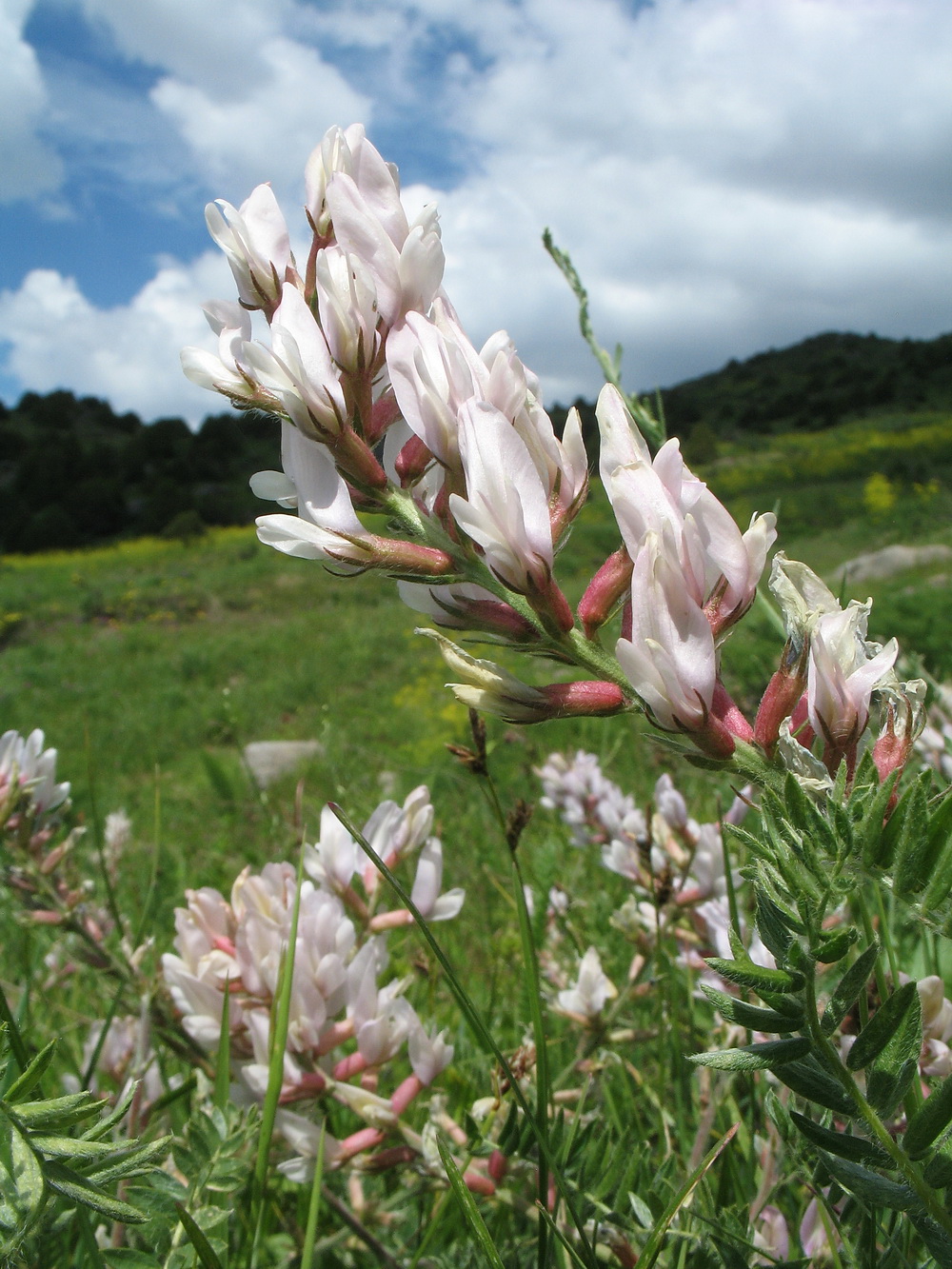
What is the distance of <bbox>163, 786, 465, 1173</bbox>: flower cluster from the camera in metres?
0.88

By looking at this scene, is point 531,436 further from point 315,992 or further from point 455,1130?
point 455,1130

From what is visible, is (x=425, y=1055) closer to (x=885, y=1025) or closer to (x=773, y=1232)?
(x=773, y=1232)

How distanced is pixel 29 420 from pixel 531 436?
175 feet

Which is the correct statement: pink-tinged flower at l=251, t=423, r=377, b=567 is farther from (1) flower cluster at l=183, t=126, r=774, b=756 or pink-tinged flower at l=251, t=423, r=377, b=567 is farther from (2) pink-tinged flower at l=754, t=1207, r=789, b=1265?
(2) pink-tinged flower at l=754, t=1207, r=789, b=1265

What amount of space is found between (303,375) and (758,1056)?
508 mm

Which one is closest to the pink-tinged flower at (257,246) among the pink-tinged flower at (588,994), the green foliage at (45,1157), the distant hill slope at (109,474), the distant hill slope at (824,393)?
the green foliage at (45,1157)

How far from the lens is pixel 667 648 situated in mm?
528

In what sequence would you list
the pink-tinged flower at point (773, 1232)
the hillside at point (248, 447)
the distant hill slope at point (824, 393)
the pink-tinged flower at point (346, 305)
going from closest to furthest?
the pink-tinged flower at point (346, 305) < the pink-tinged flower at point (773, 1232) < the hillside at point (248, 447) < the distant hill slope at point (824, 393)

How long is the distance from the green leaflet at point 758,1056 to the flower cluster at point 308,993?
498mm

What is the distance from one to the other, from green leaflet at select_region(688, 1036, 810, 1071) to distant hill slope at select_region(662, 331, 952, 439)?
30821 millimetres

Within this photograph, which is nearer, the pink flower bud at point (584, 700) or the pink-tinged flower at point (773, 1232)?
the pink flower bud at point (584, 700)

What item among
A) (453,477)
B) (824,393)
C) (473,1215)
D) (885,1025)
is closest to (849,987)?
(885,1025)

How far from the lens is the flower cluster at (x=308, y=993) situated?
88 cm

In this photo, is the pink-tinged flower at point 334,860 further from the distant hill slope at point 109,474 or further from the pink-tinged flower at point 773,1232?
the distant hill slope at point 109,474
